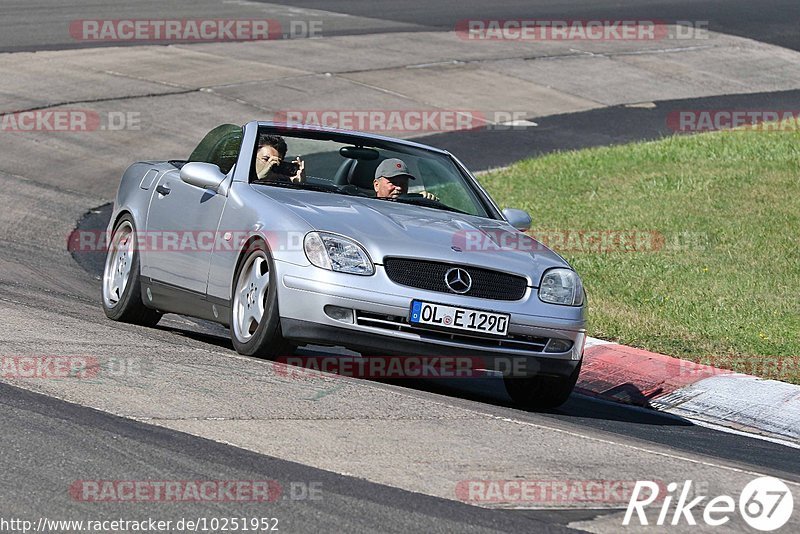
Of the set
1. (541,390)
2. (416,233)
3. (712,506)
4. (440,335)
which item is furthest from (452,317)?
(712,506)

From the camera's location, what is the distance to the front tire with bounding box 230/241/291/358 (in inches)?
326

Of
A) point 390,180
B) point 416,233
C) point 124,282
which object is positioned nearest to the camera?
point 416,233

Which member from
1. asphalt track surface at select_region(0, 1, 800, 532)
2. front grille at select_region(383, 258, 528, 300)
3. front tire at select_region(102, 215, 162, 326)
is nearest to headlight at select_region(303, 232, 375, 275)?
front grille at select_region(383, 258, 528, 300)

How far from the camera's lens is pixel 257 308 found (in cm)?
848

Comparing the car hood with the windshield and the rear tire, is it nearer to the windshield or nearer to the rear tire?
the windshield

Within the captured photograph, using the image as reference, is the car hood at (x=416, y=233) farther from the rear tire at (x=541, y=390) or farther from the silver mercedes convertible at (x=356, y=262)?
the rear tire at (x=541, y=390)

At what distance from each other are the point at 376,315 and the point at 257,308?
0.79 m

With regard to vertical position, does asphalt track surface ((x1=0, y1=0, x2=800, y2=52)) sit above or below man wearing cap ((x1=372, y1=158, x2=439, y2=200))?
above

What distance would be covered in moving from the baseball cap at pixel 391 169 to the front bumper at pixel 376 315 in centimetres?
153

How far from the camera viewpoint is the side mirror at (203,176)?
30.3 feet

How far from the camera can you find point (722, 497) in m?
6.21

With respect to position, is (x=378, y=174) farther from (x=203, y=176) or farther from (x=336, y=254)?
(x=336, y=254)

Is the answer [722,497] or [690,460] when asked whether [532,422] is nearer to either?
[690,460]

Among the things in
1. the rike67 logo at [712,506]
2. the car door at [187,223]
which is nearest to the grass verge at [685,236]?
the car door at [187,223]
